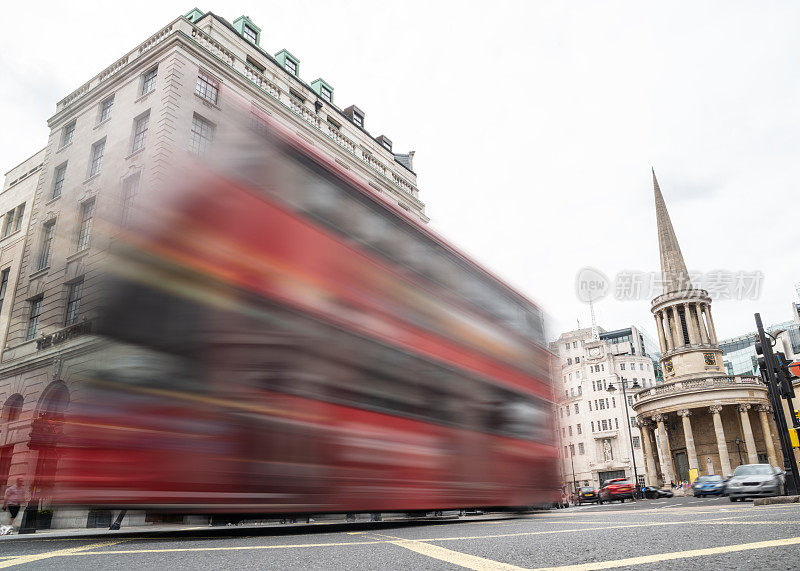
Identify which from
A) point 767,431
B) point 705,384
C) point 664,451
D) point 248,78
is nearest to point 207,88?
point 248,78

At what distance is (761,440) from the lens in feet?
142

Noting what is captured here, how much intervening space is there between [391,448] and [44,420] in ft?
27.3

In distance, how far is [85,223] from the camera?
1970 centimetres

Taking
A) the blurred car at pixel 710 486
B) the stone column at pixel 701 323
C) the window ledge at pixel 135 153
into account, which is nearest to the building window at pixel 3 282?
the window ledge at pixel 135 153

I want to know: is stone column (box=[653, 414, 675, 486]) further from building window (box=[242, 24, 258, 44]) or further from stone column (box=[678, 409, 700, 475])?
building window (box=[242, 24, 258, 44])

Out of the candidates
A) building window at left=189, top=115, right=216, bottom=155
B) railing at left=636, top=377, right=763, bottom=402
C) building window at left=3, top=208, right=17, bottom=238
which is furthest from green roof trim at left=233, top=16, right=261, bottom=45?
railing at left=636, top=377, right=763, bottom=402

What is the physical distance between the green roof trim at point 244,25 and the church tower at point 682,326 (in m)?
40.3

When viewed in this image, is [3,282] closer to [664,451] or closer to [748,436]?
[664,451]

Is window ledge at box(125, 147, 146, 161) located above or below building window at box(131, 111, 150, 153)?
below

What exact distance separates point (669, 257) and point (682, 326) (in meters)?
7.15

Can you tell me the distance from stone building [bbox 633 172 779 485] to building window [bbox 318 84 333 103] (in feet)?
115

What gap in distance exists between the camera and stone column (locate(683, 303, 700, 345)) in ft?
150

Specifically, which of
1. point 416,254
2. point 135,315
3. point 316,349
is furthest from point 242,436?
point 416,254

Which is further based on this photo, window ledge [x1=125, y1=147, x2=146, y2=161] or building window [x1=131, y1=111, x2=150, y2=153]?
building window [x1=131, y1=111, x2=150, y2=153]
